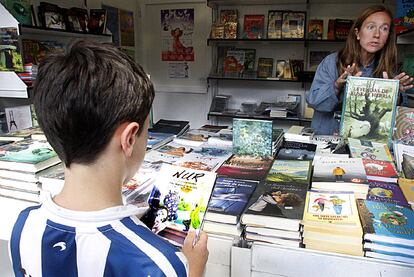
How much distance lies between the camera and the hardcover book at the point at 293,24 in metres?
3.58

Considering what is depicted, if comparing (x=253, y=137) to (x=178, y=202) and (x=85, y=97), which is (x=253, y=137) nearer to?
(x=178, y=202)

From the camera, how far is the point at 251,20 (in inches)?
150

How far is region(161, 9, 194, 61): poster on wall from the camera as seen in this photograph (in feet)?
13.7

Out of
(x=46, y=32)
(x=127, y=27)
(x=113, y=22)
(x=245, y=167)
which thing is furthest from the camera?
(x=127, y=27)

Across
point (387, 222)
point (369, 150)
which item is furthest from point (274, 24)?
point (387, 222)

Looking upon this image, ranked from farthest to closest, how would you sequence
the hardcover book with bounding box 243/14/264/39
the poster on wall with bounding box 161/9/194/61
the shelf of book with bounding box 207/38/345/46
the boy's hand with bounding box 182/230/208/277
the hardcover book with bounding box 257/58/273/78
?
1. the poster on wall with bounding box 161/9/194/61
2. the hardcover book with bounding box 257/58/273/78
3. the hardcover book with bounding box 243/14/264/39
4. the shelf of book with bounding box 207/38/345/46
5. the boy's hand with bounding box 182/230/208/277

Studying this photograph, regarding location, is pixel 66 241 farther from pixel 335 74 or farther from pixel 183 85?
pixel 183 85

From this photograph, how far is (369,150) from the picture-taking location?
1444 mm

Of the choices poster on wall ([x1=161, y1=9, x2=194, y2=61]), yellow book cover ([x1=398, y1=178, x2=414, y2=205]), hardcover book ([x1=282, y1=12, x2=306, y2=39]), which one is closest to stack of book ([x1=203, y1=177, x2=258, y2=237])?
yellow book cover ([x1=398, y1=178, x2=414, y2=205])

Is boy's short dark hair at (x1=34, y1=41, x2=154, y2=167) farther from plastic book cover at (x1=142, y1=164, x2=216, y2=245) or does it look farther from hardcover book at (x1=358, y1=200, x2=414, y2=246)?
hardcover book at (x1=358, y1=200, x2=414, y2=246)

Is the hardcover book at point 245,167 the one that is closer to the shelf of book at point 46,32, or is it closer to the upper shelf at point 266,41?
the shelf of book at point 46,32

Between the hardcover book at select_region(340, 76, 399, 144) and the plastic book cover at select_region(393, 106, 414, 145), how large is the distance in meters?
0.10

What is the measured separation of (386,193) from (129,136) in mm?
819

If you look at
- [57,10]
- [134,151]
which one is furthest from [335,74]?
[57,10]
